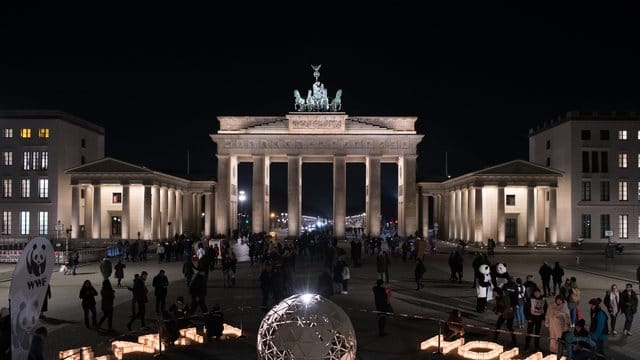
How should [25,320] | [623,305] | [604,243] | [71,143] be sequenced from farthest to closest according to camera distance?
[71,143]
[604,243]
[623,305]
[25,320]

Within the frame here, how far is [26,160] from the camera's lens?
61188 millimetres

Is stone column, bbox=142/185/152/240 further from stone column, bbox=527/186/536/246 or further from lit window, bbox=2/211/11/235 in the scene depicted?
stone column, bbox=527/186/536/246

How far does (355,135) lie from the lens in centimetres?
6750

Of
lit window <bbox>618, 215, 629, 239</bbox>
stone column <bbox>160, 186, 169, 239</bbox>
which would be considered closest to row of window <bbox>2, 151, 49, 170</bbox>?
stone column <bbox>160, 186, 169, 239</bbox>

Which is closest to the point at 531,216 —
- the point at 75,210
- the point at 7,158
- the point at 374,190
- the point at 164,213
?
the point at 374,190

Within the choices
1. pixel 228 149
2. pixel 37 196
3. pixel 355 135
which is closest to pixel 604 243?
pixel 355 135

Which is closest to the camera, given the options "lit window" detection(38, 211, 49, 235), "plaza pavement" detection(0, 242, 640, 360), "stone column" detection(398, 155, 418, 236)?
"plaza pavement" detection(0, 242, 640, 360)

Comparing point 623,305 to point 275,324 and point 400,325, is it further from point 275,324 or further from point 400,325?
point 275,324

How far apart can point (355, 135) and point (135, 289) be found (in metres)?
50.8

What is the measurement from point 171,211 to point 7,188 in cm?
1674

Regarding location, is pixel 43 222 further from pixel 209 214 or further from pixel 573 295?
pixel 573 295

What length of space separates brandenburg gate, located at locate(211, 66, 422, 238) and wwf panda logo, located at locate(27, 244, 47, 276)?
57147mm

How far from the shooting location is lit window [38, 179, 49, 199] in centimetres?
6134

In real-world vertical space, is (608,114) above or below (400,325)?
above
